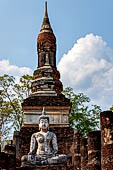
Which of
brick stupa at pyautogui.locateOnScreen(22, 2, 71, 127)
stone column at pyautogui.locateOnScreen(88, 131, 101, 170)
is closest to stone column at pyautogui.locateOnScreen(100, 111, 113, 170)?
stone column at pyautogui.locateOnScreen(88, 131, 101, 170)

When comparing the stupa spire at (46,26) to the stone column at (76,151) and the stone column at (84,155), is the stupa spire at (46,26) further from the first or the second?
the stone column at (84,155)

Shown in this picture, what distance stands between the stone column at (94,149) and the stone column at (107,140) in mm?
1207

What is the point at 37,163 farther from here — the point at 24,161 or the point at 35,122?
the point at 35,122

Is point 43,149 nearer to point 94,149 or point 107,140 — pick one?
point 94,149

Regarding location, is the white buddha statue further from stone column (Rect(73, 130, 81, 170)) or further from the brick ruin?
stone column (Rect(73, 130, 81, 170))

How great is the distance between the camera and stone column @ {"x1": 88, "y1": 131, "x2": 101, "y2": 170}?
8.67m

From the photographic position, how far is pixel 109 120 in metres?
7.28

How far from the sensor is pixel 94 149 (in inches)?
352

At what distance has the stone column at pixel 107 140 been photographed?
7.12m

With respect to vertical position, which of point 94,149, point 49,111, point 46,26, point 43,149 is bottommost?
point 94,149

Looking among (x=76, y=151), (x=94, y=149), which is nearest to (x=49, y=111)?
(x=76, y=151)

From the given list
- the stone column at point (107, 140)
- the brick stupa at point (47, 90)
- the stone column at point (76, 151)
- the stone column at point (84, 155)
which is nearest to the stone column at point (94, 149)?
the stone column at point (107, 140)

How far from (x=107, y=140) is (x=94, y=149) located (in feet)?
5.59

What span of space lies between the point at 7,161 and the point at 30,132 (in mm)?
7184
